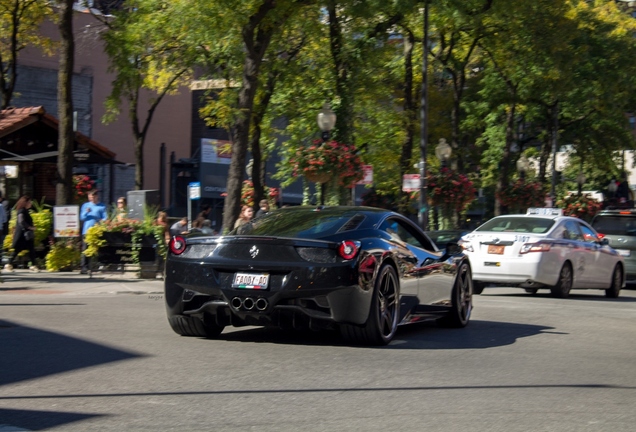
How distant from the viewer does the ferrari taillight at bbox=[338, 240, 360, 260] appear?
9695 mm

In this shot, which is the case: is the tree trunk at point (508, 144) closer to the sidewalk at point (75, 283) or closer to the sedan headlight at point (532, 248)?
the sedan headlight at point (532, 248)

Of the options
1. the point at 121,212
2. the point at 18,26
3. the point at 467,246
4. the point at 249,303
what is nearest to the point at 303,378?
the point at 249,303

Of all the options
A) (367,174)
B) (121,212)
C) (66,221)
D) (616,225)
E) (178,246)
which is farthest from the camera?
(367,174)

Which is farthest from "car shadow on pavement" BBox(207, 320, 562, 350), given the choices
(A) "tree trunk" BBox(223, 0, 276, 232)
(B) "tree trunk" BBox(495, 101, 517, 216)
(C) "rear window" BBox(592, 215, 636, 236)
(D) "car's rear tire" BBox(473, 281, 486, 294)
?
(B) "tree trunk" BBox(495, 101, 517, 216)

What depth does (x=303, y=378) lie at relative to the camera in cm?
815

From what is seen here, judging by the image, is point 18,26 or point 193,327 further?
point 18,26

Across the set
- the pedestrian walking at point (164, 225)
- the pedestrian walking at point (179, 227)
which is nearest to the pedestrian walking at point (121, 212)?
the pedestrian walking at point (164, 225)

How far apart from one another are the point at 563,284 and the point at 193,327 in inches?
409

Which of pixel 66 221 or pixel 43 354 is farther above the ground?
pixel 66 221

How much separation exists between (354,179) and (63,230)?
8738mm

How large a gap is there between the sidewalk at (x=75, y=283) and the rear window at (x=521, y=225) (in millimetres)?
6264

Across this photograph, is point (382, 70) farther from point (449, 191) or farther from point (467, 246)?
point (467, 246)

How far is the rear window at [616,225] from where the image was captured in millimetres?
25453

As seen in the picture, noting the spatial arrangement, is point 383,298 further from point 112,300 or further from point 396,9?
point 396,9
